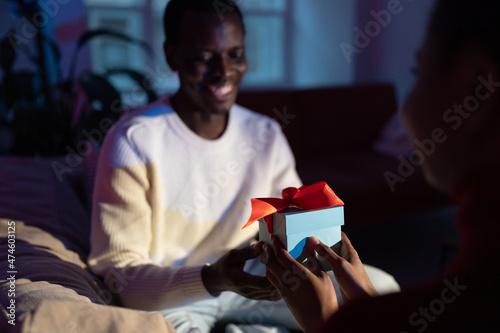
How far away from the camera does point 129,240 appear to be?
906 millimetres

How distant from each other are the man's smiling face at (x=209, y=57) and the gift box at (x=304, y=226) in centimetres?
41

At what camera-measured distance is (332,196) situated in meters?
0.68

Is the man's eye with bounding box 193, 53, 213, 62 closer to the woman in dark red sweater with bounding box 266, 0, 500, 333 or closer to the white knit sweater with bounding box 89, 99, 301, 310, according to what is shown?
the white knit sweater with bounding box 89, 99, 301, 310

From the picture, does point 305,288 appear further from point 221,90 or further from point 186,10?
point 186,10

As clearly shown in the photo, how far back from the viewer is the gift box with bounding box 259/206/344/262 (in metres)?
0.65

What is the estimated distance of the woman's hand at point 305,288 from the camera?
1.83 ft

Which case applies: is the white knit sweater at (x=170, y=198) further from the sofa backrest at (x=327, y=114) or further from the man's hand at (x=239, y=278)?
the sofa backrest at (x=327, y=114)

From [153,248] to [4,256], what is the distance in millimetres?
301

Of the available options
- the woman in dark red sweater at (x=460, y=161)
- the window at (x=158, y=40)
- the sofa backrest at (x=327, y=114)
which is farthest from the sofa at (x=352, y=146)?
the woman in dark red sweater at (x=460, y=161)

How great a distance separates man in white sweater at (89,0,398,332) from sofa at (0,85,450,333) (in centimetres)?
11

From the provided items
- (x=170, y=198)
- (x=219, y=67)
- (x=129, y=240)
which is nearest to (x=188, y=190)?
(x=170, y=198)

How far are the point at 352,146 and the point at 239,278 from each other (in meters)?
2.21

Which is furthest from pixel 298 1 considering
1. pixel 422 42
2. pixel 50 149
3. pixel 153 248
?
pixel 422 42

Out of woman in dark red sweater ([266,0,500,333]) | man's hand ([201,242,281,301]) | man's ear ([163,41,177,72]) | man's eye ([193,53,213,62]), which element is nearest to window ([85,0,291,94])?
man's ear ([163,41,177,72])
